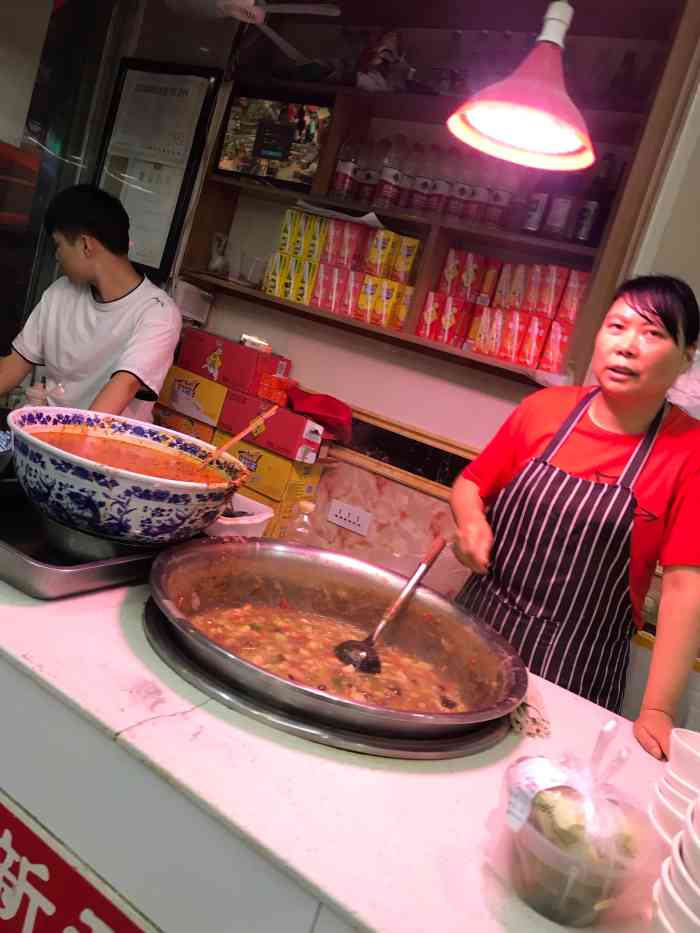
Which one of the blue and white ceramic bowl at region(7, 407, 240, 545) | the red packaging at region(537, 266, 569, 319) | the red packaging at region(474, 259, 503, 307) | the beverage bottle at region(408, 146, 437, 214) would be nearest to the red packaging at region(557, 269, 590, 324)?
the red packaging at region(537, 266, 569, 319)

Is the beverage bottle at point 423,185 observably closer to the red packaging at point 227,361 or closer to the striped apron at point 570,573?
the red packaging at point 227,361

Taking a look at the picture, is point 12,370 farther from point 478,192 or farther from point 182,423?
point 478,192

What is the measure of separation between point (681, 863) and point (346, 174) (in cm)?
283

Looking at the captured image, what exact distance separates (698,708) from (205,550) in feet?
5.53

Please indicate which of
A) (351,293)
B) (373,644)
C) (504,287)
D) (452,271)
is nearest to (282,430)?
(351,293)

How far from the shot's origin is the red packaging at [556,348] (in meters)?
2.55

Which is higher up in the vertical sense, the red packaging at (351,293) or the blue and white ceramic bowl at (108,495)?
the red packaging at (351,293)

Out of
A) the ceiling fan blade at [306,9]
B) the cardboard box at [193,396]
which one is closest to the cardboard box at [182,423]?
the cardboard box at [193,396]

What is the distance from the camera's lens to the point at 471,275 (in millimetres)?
2811

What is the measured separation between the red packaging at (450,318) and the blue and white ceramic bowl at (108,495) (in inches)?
71.6

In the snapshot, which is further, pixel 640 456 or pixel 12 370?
pixel 12 370

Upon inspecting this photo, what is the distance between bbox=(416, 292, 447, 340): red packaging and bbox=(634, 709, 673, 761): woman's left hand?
1.83m

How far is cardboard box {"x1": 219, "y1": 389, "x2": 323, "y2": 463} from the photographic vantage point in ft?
9.59

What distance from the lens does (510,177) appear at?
9.05ft
